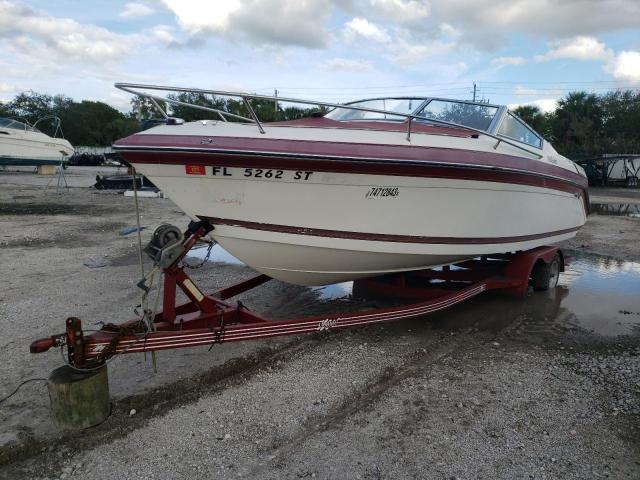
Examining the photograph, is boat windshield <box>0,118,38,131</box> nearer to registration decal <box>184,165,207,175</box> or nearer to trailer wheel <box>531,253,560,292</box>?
registration decal <box>184,165,207,175</box>

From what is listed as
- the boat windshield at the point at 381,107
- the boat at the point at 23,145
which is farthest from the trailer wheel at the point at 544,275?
the boat at the point at 23,145

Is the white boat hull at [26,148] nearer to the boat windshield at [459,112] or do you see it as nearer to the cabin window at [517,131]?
the boat windshield at [459,112]

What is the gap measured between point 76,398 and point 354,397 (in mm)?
1683

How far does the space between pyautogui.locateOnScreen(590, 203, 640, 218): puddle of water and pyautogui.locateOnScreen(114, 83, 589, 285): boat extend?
11.0m

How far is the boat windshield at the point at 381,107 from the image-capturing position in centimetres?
468

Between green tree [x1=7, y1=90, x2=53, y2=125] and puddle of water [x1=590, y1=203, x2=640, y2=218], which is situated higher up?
green tree [x1=7, y1=90, x2=53, y2=125]

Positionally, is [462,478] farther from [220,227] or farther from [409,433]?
[220,227]

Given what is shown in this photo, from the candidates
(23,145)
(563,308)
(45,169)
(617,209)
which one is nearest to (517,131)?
(563,308)

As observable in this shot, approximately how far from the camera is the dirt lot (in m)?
2.52

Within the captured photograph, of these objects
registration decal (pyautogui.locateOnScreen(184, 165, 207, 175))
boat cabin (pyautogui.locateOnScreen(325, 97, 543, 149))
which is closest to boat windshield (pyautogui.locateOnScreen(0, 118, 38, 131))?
boat cabin (pyautogui.locateOnScreen(325, 97, 543, 149))

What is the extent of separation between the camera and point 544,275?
5.71m

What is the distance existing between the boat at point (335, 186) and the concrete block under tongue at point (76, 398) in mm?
1351

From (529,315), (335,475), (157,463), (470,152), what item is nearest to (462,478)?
(335,475)

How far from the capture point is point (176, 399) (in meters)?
3.14
